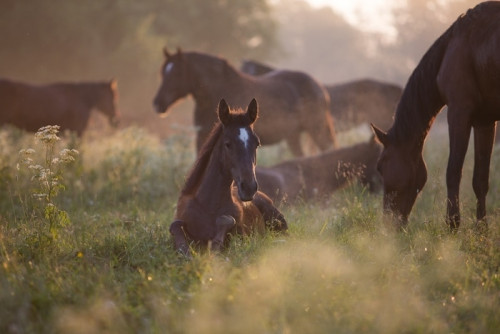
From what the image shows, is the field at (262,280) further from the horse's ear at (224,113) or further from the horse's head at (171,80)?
the horse's head at (171,80)

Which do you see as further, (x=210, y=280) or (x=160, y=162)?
(x=160, y=162)

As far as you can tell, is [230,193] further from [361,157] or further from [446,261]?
[361,157]

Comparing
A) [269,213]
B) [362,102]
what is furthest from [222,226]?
[362,102]

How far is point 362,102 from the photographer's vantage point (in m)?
16.8

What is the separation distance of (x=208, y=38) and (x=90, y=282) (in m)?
30.9

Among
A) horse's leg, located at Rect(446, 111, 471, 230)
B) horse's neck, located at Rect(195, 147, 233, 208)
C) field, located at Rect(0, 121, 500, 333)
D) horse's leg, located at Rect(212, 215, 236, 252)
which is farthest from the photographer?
horse's leg, located at Rect(446, 111, 471, 230)

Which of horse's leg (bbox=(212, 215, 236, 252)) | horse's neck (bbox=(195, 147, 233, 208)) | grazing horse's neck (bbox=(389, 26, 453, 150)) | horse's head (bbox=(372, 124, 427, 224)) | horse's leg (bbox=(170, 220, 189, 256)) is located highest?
grazing horse's neck (bbox=(389, 26, 453, 150))

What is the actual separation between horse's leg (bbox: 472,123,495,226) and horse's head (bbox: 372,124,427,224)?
1.77ft

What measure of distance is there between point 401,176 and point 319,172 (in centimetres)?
353

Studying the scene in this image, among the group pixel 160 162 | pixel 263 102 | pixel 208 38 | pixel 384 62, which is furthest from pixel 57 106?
pixel 384 62

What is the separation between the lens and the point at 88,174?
10039mm

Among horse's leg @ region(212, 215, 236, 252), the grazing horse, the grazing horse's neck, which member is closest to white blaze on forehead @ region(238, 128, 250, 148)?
horse's leg @ region(212, 215, 236, 252)

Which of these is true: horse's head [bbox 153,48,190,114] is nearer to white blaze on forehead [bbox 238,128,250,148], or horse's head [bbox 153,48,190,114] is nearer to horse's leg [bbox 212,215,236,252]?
horse's leg [bbox 212,215,236,252]

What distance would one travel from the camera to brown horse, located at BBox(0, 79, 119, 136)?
48.5ft
